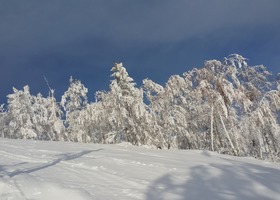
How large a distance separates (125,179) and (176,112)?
2075 centimetres

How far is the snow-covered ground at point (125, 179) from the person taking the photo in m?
6.97

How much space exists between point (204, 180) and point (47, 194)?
3.78 m

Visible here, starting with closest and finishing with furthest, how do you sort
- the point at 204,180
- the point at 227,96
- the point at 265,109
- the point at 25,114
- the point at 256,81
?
the point at 204,180, the point at 265,109, the point at 227,96, the point at 256,81, the point at 25,114

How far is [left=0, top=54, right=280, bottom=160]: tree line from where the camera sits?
22.3m

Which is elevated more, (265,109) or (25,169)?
(265,109)

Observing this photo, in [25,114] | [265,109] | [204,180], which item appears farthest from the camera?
[25,114]

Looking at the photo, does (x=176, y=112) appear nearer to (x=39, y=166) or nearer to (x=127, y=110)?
(x=127, y=110)

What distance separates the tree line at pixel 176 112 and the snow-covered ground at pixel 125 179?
432 inches

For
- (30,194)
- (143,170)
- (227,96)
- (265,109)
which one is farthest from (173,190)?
(227,96)

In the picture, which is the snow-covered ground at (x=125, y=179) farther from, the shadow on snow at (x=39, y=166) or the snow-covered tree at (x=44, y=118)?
the snow-covered tree at (x=44, y=118)

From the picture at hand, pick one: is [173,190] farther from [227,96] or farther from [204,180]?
[227,96]

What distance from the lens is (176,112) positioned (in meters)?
28.9

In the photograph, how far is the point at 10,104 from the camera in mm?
36875

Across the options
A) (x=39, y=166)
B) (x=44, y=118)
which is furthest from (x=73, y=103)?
Result: (x=39, y=166)
